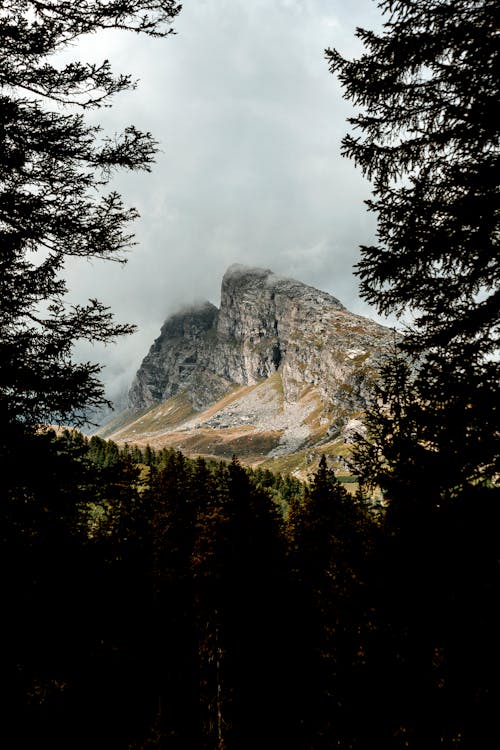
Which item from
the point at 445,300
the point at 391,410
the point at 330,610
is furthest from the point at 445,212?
the point at 330,610

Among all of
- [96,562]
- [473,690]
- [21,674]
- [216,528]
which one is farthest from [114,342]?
[216,528]

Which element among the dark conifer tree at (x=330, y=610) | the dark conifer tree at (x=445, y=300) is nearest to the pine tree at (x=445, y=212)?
the dark conifer tree at (x=445, y=300)

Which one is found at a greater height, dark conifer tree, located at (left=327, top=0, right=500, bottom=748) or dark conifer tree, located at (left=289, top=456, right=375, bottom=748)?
dark conifer tree, located at (left=327, top=0, right=500, bottom=748)

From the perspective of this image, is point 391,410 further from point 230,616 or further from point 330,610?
point 230,616

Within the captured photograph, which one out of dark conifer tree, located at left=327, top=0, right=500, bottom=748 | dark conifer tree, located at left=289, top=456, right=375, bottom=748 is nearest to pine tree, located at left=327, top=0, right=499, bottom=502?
dark conifer tree, located at left=327, top=0, right=500, bottom=748

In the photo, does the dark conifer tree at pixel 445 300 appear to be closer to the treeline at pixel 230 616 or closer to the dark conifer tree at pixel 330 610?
the treeline at pixel 230 616

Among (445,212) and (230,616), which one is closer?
(445,212)

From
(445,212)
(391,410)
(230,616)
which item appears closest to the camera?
(445,212)

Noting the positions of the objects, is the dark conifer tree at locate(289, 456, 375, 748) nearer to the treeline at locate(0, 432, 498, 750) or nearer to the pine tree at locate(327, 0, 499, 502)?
the treeline at locate(0, 432, 498, 750)

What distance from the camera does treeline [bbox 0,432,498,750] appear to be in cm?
638

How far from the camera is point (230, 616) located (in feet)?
57.4

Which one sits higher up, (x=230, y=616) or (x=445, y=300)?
(x=445, y=300)

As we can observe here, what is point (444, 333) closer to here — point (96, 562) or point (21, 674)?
point (96, 562)

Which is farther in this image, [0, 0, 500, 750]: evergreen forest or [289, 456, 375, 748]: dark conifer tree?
[289, 456, 375, 748]: dark conifer tree
